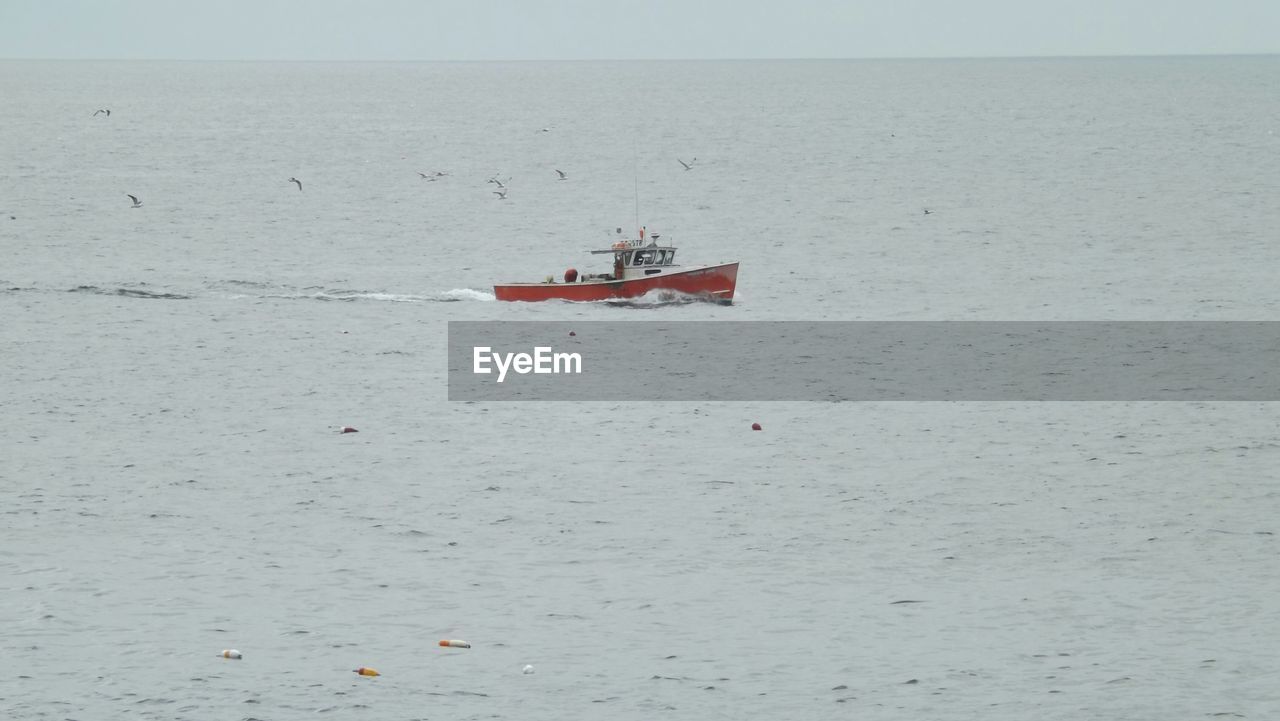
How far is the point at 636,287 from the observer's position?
5322 cm

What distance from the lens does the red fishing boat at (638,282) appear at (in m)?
53.3

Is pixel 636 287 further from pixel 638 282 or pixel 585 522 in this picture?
pixel 585 522

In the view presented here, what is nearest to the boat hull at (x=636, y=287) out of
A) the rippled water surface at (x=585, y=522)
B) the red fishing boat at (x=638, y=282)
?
the red fishing boat at (x=638, y=282)

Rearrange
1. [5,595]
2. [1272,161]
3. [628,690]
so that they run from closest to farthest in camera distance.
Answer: [628,690] → [5,595] → [1272,161]

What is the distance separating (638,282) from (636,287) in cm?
23

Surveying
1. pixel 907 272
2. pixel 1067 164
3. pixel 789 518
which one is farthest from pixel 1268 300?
pixel 1067 164

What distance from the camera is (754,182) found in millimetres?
115188

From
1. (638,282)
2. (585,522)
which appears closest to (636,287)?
(638,282)

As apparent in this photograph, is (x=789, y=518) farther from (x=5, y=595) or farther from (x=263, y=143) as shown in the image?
(x=263, y=143)

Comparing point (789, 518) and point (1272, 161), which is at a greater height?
point (1272, 161)

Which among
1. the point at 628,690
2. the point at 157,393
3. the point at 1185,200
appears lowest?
the point at 628,690

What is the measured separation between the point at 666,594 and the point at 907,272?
138 ft

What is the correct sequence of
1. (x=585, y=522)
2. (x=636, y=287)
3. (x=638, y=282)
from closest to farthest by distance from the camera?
(x=585, y=522) < (x=638, y=282) < (x=636, y=287)

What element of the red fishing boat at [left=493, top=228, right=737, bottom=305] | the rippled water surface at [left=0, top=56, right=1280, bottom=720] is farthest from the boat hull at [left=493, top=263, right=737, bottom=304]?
the rippled water surface at [left=0, top=56, right=1280, bottom=720]
